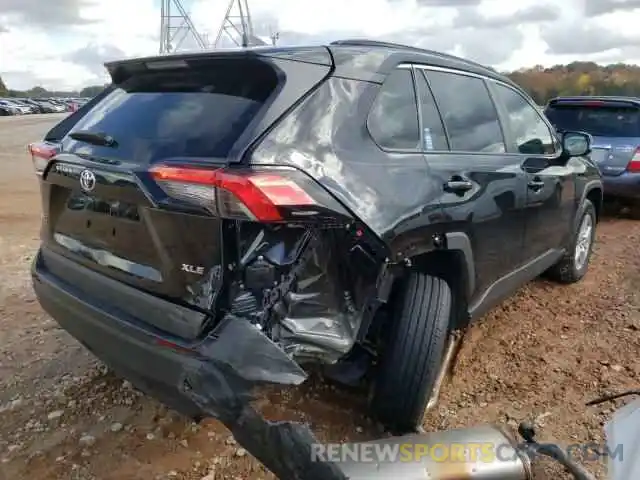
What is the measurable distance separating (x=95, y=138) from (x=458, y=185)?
5.63 ft

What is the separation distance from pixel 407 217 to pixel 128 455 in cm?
→ 170

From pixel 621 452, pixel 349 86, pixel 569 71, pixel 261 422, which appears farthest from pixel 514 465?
pixel 569 71

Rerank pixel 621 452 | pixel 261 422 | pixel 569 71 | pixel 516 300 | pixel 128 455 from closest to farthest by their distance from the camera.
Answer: pixel 621 452, pixel 261 422, pixel 128 455, pixel 516 300, pixel 569 71

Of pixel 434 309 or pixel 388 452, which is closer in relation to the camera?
pixel 388 452

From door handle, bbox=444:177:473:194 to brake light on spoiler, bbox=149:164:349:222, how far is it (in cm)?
92

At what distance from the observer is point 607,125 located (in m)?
7.93

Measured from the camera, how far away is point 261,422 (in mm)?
2191

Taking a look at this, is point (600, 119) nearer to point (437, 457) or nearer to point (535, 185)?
point (535, 185)

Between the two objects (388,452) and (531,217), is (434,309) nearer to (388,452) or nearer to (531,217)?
(388,452)

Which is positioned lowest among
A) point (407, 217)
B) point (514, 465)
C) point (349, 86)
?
point (514, 465)

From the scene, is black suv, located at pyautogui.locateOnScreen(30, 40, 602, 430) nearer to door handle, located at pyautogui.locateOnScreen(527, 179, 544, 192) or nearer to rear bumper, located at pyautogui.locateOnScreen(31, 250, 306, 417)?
rear bumper, located at pyautogui.locateOnScreen(31, 250, 306, 417)

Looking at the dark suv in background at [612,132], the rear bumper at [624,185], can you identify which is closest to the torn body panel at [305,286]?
the rear bumper at [624,185]

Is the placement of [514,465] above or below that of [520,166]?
below

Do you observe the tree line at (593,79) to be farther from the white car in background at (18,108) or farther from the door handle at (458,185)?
the white car in background at (18,108)
